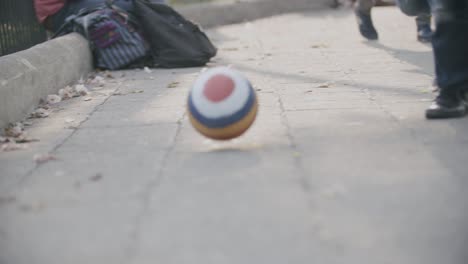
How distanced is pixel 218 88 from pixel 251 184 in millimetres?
694

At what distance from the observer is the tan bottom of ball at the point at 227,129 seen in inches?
143

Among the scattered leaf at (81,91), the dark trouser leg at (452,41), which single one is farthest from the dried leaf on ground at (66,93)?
the dark trouser leg at (452,41)

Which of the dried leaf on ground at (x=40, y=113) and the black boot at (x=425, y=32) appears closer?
the dried leaf on ground at (x=40, y=113)

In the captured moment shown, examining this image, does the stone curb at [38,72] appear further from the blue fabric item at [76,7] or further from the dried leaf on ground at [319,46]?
the dried leaf on ground at [319,46]

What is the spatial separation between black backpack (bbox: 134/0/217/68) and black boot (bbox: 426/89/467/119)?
353 cm

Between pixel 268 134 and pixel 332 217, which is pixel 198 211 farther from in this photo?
pixel 268 134

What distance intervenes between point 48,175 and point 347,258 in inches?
67.6

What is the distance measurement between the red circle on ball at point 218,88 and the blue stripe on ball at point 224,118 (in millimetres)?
99

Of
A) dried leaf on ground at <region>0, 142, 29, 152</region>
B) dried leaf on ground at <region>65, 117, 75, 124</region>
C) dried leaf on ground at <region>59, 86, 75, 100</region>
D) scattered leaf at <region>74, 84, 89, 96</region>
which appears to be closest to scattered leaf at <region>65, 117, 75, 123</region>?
dried leaf on ground at <region>65, 117, 75, 124</region>

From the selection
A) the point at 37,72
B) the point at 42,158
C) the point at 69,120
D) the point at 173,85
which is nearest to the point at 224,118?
the point at 42,158

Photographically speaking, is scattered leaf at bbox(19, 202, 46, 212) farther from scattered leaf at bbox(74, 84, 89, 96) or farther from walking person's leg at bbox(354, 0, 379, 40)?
walking person's leg at bbox(354, 0, 379, 40)

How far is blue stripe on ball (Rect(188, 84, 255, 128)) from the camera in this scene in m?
3.59

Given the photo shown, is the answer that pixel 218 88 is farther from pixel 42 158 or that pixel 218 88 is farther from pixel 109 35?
pixel 109 35

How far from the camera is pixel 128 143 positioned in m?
4.03
